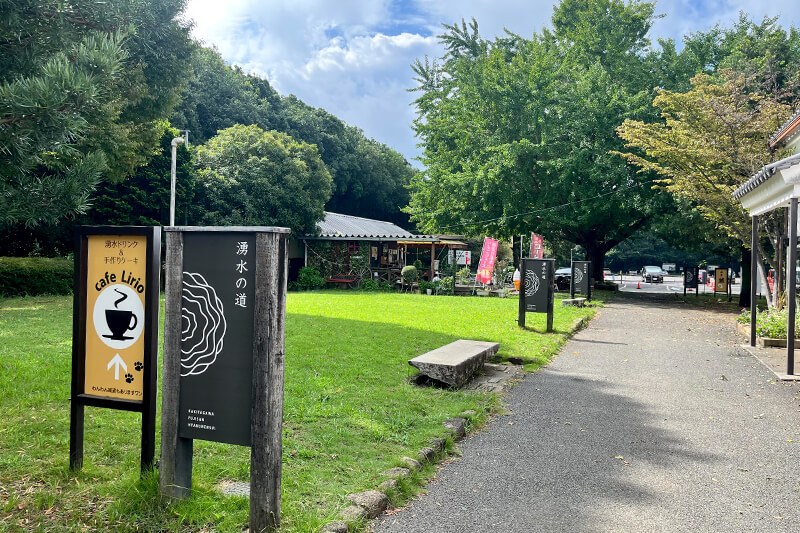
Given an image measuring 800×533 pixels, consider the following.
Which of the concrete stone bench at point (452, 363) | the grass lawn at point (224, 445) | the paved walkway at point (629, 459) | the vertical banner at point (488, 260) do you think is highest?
the vertical banner at point (488, 260)

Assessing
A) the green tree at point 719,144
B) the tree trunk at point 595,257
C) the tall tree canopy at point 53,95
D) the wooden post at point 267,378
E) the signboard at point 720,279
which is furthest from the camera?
the tree trunk at point 595,257

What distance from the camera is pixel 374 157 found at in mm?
52062

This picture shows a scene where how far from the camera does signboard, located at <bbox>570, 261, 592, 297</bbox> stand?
20766 mm

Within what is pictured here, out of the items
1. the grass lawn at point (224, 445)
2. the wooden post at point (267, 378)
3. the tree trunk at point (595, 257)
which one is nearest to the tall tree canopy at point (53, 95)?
the wooden post at point (267, 378)

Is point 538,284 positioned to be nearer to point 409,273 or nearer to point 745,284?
point 745,284

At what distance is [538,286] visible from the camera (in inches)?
484

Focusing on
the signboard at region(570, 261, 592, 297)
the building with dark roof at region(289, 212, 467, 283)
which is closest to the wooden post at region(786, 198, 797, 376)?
the signboard at region(570, 261, 592, 297)

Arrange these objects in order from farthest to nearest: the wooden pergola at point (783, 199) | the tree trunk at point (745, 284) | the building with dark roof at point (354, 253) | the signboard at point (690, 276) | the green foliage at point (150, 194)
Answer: the building with dark roof at point (354, 253), the signboard at point (690, 276), the green foliage at point (150, 194), the tree trunk at point (745, 284), the wooden pergola at point (783, 199)

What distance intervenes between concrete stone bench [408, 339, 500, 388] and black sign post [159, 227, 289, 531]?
3.59 meters

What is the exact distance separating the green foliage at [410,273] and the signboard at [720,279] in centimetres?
1292

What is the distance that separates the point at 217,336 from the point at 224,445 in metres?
1.60

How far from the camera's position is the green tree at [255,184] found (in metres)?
25.8

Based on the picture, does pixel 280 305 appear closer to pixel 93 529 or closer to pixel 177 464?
pixel 177 464

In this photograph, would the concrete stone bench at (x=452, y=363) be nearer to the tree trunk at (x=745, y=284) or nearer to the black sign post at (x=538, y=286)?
the black sign post at (x=538, y=286)
